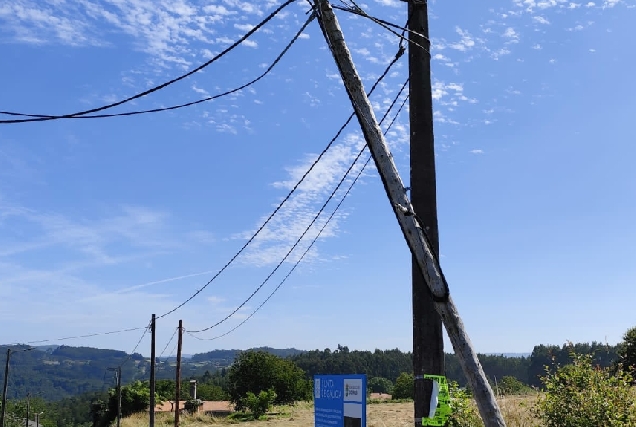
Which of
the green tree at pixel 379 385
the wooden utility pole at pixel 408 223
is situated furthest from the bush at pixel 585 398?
the green tree at pixel 379 385

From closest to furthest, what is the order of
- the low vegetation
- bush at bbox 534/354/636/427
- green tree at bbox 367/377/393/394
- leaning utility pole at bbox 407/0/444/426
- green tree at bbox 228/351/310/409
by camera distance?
leaning utility pole at bbox 407/0/444/426, bush at bbox 534/354/636/427, the low vegetation, green tree at bbox 228/351/310/409, green tree at bbox 367/377/393/394

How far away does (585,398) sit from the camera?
34.0ft

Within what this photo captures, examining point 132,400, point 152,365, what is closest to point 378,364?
point 132,400

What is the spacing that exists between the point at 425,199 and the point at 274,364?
54.4 m

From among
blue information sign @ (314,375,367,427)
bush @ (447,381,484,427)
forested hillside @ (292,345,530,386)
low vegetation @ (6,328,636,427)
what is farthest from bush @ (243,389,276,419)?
forested hillside @ (292,345,530,386)

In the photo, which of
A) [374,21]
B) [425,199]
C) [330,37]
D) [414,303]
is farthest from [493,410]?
[374,21]

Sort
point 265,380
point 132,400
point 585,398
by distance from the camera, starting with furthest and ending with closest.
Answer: point 265,380 < point 132,400 < point 585,398

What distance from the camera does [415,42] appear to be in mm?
7094

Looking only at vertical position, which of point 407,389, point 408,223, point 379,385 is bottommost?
point 379,385

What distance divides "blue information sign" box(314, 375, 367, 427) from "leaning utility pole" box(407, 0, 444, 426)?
113 inches

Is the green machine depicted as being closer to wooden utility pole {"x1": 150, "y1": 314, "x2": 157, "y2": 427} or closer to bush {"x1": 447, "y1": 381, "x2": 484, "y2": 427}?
bush {"x1": 447, "y1": 381, "x2": 484, "y2": 427}

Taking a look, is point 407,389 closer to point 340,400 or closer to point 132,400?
point 132,400

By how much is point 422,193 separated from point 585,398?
585 cm

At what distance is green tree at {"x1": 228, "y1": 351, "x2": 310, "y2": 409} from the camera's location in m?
57.6
